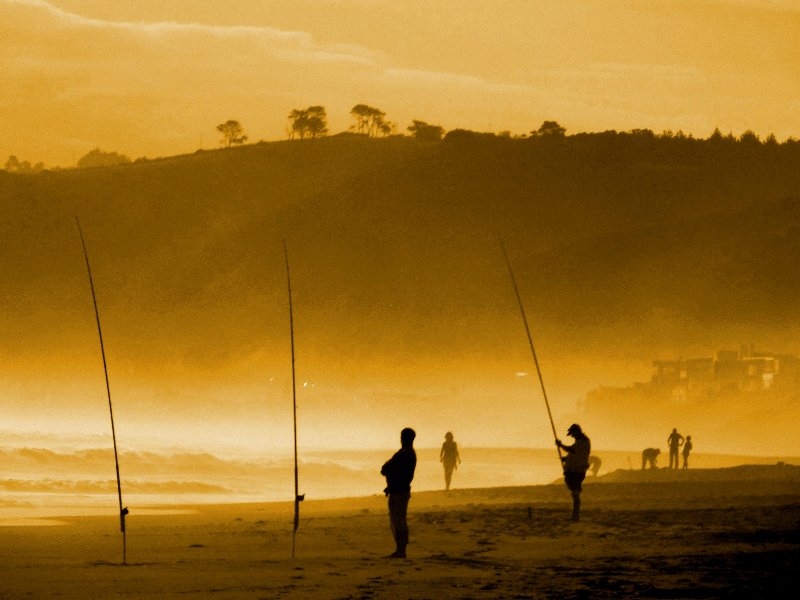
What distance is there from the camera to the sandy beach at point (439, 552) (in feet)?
40.4

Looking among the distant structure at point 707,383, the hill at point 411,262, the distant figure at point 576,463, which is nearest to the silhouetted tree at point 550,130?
the hill at point 411,262

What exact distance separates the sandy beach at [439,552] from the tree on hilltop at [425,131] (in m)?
133

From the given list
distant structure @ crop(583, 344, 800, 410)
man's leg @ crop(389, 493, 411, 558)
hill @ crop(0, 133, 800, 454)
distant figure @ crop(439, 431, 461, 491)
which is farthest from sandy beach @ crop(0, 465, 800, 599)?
hill @ crop(0, 133, 800, 454)

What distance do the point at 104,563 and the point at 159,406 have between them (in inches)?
3282

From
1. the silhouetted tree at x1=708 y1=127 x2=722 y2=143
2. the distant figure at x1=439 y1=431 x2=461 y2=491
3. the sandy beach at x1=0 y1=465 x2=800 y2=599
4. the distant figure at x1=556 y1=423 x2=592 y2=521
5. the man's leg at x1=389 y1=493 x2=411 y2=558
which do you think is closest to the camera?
the sandy beach at x1=0 y1=465 x2=800 y2=599

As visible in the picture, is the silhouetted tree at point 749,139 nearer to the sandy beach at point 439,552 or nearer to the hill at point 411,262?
the hill at point 411,262

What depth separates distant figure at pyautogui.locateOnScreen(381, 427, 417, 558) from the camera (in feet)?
48.3

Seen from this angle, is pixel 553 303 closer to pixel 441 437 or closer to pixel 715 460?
pixel 441 437

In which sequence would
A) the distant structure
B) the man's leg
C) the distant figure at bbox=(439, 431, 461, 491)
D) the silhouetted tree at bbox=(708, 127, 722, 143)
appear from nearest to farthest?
the man's leg, the distant figure at bbox=(439, 431, 461, 491), the distant structure, the silhouetted tree at bbox=(708, 127, 722, 143)

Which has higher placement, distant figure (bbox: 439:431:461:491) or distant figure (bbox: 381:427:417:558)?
distant figure (bbox: 439:431:461:491)

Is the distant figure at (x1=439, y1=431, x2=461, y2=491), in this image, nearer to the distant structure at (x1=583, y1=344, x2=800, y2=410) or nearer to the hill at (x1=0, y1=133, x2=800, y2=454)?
the distant structure at (x1=583, y1=344, x2=800, y2=410)

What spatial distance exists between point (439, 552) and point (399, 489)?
41.1 inches

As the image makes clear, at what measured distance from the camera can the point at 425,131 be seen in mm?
161250

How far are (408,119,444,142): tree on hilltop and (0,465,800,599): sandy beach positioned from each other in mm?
133368
